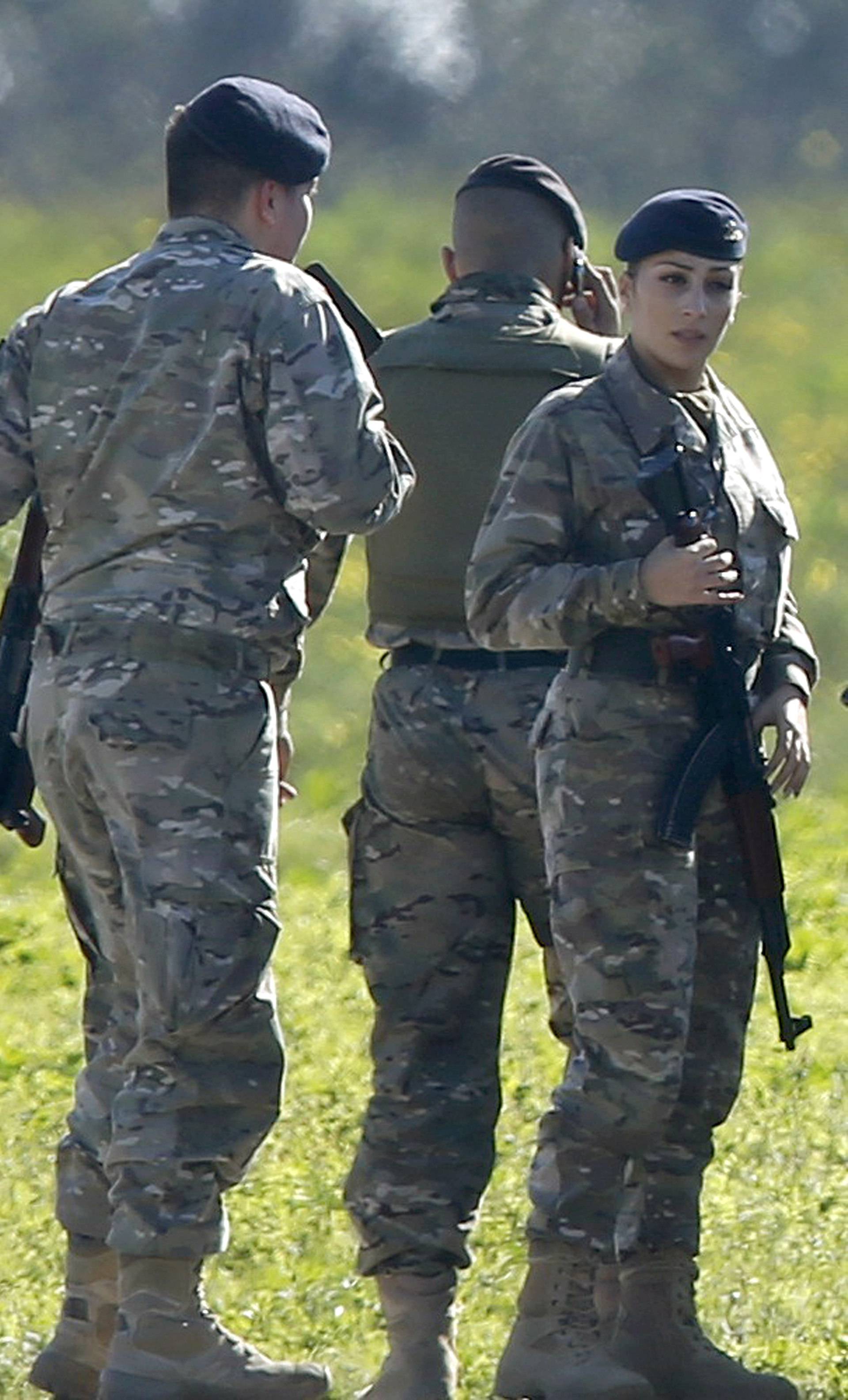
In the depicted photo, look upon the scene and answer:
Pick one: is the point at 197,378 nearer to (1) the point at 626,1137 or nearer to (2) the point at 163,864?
(2) the point at 163,864

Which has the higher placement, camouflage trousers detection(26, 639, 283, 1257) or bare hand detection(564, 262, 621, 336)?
bare hand detection(564, 262, 621, 336)

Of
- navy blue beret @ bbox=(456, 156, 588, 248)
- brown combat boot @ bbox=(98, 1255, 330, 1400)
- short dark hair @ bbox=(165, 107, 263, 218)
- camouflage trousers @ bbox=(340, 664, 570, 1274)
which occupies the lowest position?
brown combat boot @ bbox=(98, 1255, 330, 1400)

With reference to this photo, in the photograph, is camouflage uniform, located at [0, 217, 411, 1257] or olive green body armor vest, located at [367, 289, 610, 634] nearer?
camouflage uniform, located at [0, 217, 411, 1257]

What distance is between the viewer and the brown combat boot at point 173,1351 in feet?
16.9

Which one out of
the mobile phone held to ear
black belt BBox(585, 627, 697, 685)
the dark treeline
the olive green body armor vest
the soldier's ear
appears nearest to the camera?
black belt BBox(585, 627, 697, 685)

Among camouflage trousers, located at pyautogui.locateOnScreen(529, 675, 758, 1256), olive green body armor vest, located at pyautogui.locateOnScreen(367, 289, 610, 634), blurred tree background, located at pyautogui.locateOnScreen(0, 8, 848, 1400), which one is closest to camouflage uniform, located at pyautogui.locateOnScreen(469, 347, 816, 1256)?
camouflage trousers, located at pyautogui.locateOnScreen(529, 675, 758, 1256)

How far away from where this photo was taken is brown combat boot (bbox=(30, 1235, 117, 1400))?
548cm

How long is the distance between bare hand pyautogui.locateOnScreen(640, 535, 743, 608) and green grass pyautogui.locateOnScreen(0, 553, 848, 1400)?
160 cm

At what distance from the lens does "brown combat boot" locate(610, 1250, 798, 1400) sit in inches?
214

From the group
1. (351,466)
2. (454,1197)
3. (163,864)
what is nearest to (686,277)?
(351,466)

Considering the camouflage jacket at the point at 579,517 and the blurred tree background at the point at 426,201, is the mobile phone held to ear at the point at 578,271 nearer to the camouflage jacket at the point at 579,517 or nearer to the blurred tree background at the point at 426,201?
the camouflage jacket at the point at 579,517

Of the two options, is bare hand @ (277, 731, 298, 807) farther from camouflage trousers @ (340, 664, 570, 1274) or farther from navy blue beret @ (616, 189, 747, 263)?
navy blue beret @ (616, 189, 747, 263)

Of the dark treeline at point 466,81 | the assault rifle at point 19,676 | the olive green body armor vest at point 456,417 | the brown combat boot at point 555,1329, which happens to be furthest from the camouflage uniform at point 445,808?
the dark treeline at point 466,81

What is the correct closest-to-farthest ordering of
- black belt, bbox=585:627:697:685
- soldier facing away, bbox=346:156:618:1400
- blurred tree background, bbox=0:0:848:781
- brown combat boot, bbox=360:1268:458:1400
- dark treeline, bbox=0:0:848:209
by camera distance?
1. black belt, bbox=585:627:697:685
2. brown combat boot, bbox=360:1268:458:1400
3. soldier facing away, bbox=346:156:618:1400
4. blurred tree background, bbox=0:0:848:781
5. dark treeline, bbox=0:0:848:209
